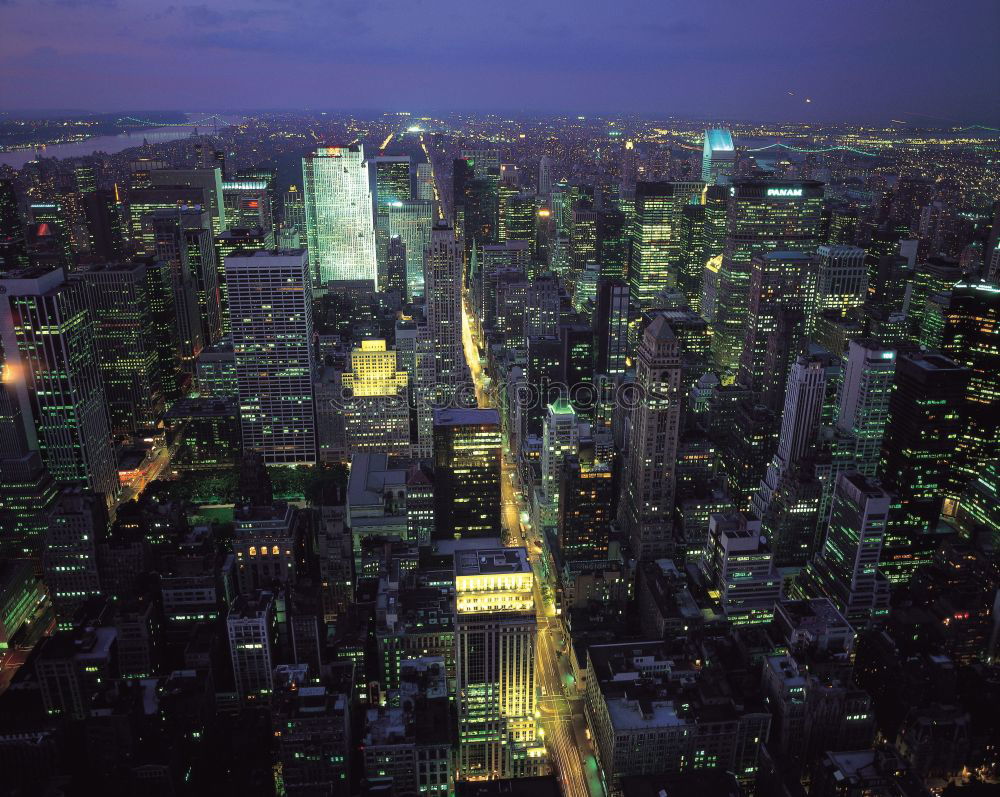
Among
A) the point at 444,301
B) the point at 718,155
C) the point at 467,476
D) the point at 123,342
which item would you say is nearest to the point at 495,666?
the point at 467,476

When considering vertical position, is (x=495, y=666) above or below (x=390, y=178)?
below

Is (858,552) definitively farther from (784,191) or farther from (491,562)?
(784,191)

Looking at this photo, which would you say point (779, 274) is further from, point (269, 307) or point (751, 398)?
point (269, 307)

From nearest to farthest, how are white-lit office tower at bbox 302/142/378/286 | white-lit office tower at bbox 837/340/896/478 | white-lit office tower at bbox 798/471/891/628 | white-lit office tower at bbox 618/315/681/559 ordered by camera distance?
white-lit office tower at bbox 798/471/891/628 < white-lit office tower at bbox 618/315/681/559 < white-lit office tower at bbox 837/340/896/478 < white-lit office tower at bbox 302/142/378/286

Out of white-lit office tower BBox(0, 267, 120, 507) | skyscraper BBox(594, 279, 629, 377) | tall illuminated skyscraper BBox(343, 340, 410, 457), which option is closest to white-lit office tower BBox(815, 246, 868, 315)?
skyscraper BBox(594, 279, 629, 377)

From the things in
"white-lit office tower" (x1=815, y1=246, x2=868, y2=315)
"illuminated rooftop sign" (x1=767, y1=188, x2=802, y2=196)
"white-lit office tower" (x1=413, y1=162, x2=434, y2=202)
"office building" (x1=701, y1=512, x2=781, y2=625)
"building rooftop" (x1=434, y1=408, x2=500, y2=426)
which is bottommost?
"office building" (x1=701, y1=512, x2=781, y2=625)

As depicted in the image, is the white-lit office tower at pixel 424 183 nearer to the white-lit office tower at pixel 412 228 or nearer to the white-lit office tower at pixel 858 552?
the white-lit office tower at pixel 412 228

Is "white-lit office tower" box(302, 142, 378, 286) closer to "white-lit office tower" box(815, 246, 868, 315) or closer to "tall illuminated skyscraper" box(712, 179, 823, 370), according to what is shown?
"tall illuminated skyscraper" box(712, 179, 823, 370)
